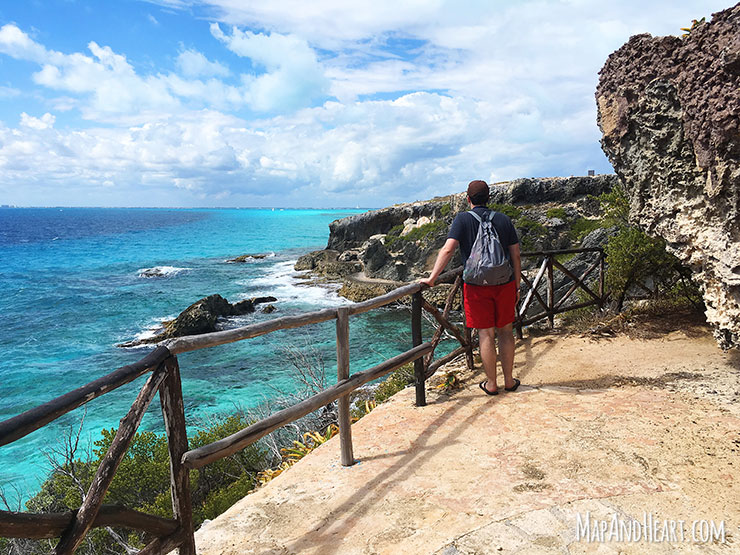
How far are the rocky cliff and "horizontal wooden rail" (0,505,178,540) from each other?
22992 mm

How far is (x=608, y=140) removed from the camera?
6492 mm

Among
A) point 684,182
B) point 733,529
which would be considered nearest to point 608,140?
point 684,182

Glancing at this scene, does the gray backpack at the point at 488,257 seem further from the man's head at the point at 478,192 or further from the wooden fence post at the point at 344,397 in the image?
the wooden fence post at the point at 344,397

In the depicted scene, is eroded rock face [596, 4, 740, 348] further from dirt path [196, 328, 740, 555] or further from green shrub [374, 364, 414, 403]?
green shrub [374, 364, 414, 403]

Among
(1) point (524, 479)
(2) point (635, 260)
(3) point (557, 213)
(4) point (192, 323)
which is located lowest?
(4) point (192, 323)

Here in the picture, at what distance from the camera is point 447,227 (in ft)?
98.7

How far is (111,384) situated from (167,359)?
0.32m

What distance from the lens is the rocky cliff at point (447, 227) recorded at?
25.6 meters

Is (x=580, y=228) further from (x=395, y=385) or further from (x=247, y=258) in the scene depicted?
(x=247, y=258)

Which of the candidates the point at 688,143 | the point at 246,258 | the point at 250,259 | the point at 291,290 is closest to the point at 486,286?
the point at 688,143

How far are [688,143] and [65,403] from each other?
6.19 m

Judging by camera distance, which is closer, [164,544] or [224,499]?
[164,544]

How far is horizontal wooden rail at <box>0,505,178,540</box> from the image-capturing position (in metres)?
1.81

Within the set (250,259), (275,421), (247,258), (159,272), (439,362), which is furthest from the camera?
(247,258)
